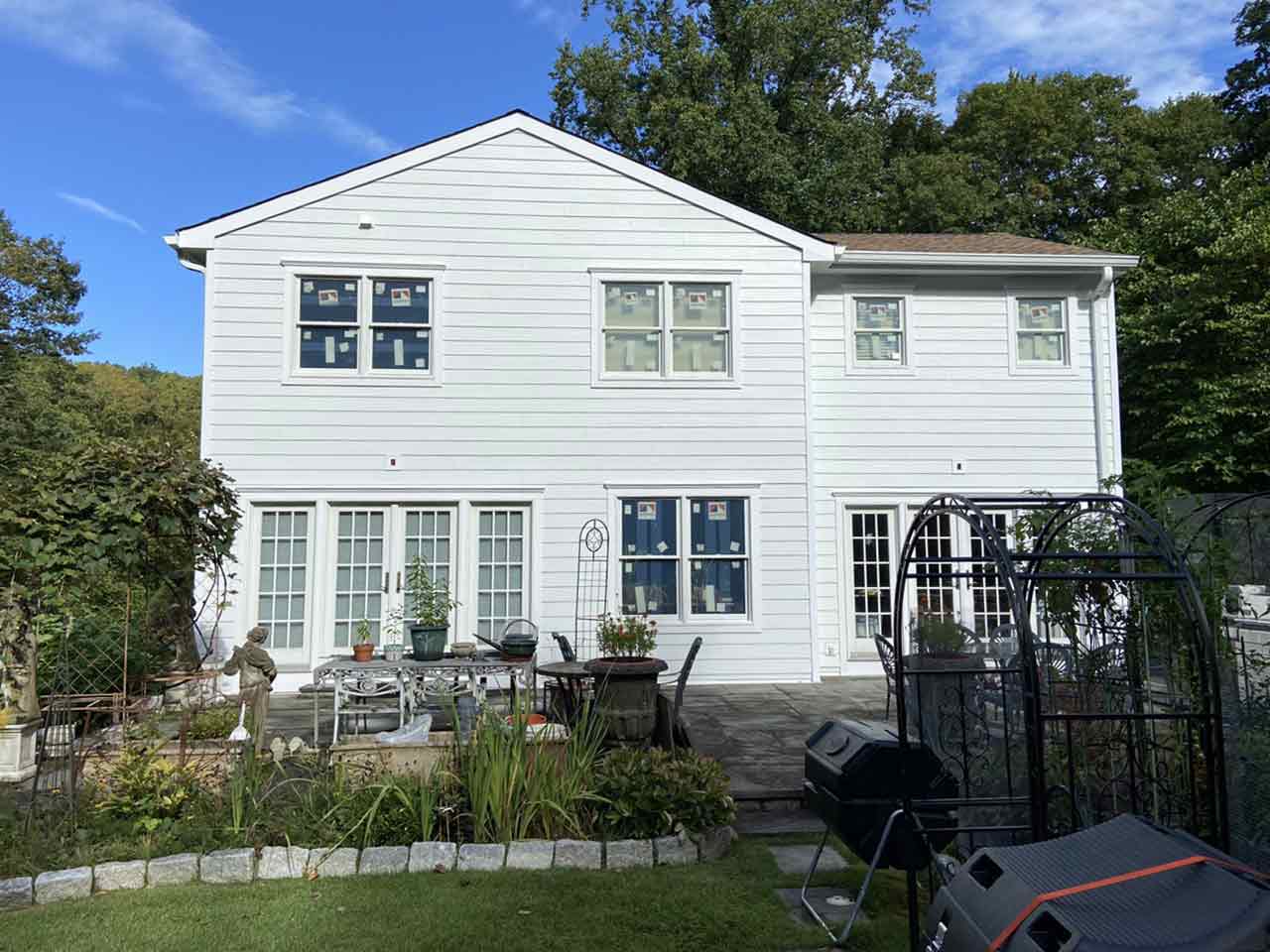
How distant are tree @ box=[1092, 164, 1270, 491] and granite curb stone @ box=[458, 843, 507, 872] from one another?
590 inches

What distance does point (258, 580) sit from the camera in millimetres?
9750

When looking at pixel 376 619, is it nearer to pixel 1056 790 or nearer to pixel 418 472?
pixel 418 472

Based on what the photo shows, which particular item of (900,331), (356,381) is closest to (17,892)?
(356,381)

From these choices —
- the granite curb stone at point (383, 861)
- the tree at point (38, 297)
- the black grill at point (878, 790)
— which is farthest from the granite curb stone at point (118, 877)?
the tree at point (38, 297)

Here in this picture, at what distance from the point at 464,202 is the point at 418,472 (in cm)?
328

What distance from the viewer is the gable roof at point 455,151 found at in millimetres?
10023

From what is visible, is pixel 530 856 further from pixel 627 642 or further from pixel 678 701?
pixel 627 642

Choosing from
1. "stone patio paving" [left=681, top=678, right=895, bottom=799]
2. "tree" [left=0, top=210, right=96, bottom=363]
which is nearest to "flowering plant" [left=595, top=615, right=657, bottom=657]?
"stone patio paving" [left=681, top=678, right=895, bottom=799]

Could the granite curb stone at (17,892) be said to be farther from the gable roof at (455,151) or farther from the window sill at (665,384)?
the gable roof at (455,151)

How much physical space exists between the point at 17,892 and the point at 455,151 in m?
8.66

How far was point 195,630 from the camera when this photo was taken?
9734 mm

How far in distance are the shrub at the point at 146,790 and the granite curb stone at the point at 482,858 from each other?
1.62m

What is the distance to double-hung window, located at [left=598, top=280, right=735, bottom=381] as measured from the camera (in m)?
10.6

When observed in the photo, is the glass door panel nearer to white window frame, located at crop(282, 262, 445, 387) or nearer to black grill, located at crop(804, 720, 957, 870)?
white window frame, located at crop(282, 262, 445, 387)
